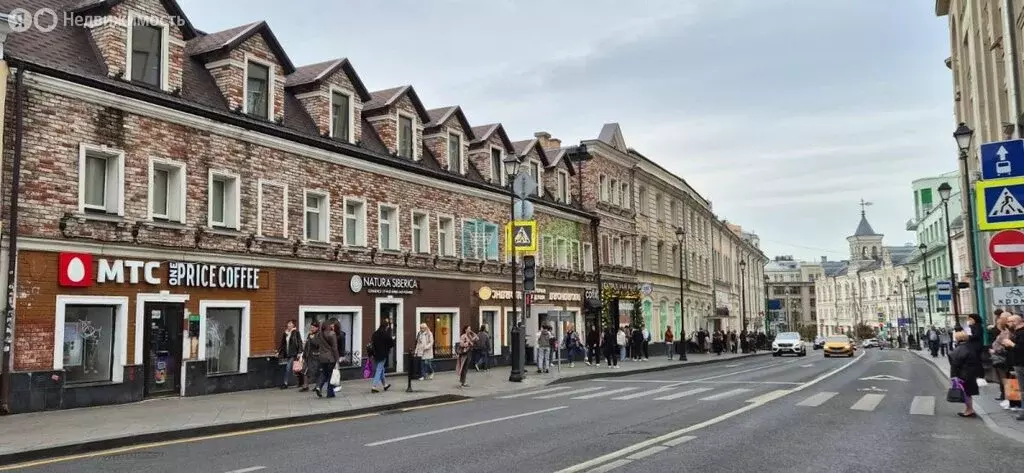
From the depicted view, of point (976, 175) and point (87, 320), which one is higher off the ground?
point (976, 175)

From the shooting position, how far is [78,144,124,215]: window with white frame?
16.5m

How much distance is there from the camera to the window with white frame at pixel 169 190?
18.1 meters

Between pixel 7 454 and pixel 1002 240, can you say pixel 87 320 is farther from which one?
pixel 1002 240

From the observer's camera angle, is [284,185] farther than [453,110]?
No

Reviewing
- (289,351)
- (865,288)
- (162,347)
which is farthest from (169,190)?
(865,288)

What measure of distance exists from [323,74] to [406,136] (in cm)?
447

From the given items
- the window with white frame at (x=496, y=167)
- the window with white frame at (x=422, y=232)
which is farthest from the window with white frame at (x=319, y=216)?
the window with white frame at (x=496, y=167)

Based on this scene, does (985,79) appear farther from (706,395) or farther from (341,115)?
(341,115)

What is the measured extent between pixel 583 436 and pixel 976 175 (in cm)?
2750

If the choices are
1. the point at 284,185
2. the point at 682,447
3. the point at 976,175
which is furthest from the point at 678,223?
the point at 682,447

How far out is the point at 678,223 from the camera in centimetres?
5356

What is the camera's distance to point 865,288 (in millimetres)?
141125

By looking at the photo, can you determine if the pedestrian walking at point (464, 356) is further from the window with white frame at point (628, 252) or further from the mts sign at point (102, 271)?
the window with white frame at point (628, 252)

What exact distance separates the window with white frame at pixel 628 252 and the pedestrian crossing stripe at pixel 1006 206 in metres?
31.6
